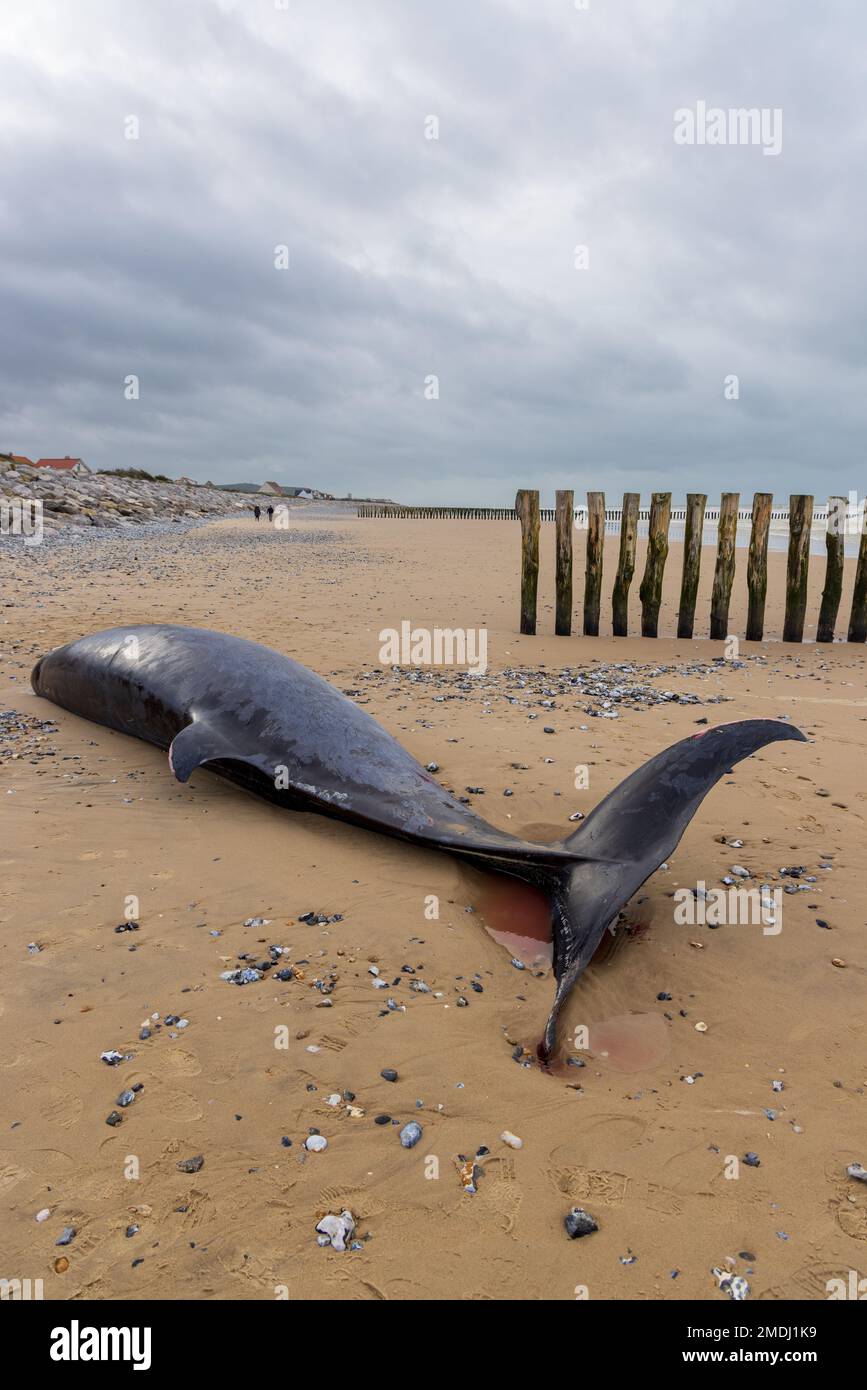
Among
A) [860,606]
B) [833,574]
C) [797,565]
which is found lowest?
[860,606]

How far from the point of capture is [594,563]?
38.5 feet

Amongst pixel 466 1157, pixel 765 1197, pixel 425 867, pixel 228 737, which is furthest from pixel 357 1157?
pixel 228 737

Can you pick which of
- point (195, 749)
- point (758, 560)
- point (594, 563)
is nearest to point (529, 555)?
point (594, 563)

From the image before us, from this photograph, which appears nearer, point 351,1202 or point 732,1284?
point 732,1284

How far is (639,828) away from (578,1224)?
1741mm

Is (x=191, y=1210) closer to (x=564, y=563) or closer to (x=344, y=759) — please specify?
(x=344, y=759)

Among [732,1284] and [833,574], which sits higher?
[833,574]

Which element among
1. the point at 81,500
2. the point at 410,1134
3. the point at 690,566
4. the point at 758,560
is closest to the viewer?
the point at 410,1134

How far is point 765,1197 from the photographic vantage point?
2432mm

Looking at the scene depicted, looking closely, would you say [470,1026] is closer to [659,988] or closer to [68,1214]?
[659,988]

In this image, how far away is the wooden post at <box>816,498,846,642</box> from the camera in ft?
38.5

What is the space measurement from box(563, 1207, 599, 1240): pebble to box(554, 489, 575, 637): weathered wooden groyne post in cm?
957

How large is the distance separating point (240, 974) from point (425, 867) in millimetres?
1330

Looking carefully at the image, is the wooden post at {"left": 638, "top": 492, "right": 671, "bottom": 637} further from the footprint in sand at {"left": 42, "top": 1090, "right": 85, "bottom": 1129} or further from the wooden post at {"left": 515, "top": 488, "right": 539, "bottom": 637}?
the footprint in sand at {"left": 42, "top": 1090, "right": 85, "bottom": 1129}
